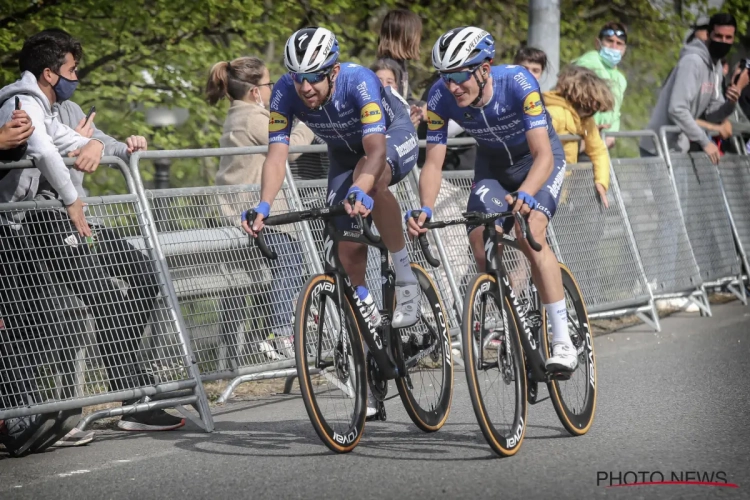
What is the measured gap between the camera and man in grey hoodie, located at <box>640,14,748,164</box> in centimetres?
1265

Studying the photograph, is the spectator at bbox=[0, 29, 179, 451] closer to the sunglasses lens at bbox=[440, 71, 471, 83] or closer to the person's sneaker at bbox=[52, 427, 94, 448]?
the person's sneaker at bbox=[52, 427, 94, 448]

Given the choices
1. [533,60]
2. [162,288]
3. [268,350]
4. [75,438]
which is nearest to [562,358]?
[268,350]

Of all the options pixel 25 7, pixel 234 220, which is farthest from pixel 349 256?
pixel 25 7

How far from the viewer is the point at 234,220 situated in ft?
26.3

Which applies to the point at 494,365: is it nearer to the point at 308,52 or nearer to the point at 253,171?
the point at 308,52

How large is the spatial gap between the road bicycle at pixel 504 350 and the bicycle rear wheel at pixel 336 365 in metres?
0.53

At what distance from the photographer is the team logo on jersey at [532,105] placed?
6.64 meters

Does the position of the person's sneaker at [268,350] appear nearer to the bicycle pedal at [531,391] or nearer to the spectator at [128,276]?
the spectator at [128,276]

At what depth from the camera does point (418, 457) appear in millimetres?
6137

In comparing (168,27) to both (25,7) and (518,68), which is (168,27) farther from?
(518,68)

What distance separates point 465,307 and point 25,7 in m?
7.26

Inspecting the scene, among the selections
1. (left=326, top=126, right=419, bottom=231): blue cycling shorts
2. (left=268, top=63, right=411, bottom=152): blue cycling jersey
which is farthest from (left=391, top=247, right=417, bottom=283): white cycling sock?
(left=268, top=63, right=411, bottom=152): blue cycling jersey

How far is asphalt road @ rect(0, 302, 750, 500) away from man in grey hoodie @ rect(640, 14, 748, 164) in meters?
4.85

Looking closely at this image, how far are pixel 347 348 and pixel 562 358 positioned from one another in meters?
1.11
